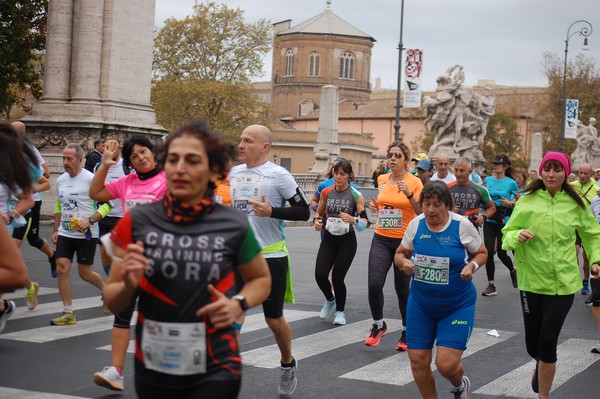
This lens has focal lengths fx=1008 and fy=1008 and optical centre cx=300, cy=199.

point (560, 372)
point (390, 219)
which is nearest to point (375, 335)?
point (390, 219)

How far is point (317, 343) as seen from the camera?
410 inches

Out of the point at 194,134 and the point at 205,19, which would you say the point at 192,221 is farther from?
the point at 205,19

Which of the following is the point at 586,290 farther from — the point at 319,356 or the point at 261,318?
the point at 319,356

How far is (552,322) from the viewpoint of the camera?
7.36 meters

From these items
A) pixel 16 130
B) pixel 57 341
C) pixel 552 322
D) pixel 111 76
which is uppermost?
pixel 111 76

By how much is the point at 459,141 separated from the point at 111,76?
23.9m

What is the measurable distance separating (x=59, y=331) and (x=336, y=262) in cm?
323

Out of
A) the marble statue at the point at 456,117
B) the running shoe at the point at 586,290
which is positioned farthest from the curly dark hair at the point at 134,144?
the marble statue at the point at 456,117

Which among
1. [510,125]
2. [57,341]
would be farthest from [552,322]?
[510,125]

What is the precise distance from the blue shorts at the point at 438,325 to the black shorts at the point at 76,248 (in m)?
5.08

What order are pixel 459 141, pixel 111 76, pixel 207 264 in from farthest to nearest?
pixel 459 141, pixel 111 76, pixel 207 264

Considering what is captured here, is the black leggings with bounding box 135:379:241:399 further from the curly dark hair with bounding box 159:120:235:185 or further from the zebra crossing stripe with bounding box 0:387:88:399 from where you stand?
the zebra crossing stripe with bounding box 0:387:88:399

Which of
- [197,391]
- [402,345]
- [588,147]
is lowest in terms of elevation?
[402,345]

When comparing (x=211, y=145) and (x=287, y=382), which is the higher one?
(x=211, y=145)
